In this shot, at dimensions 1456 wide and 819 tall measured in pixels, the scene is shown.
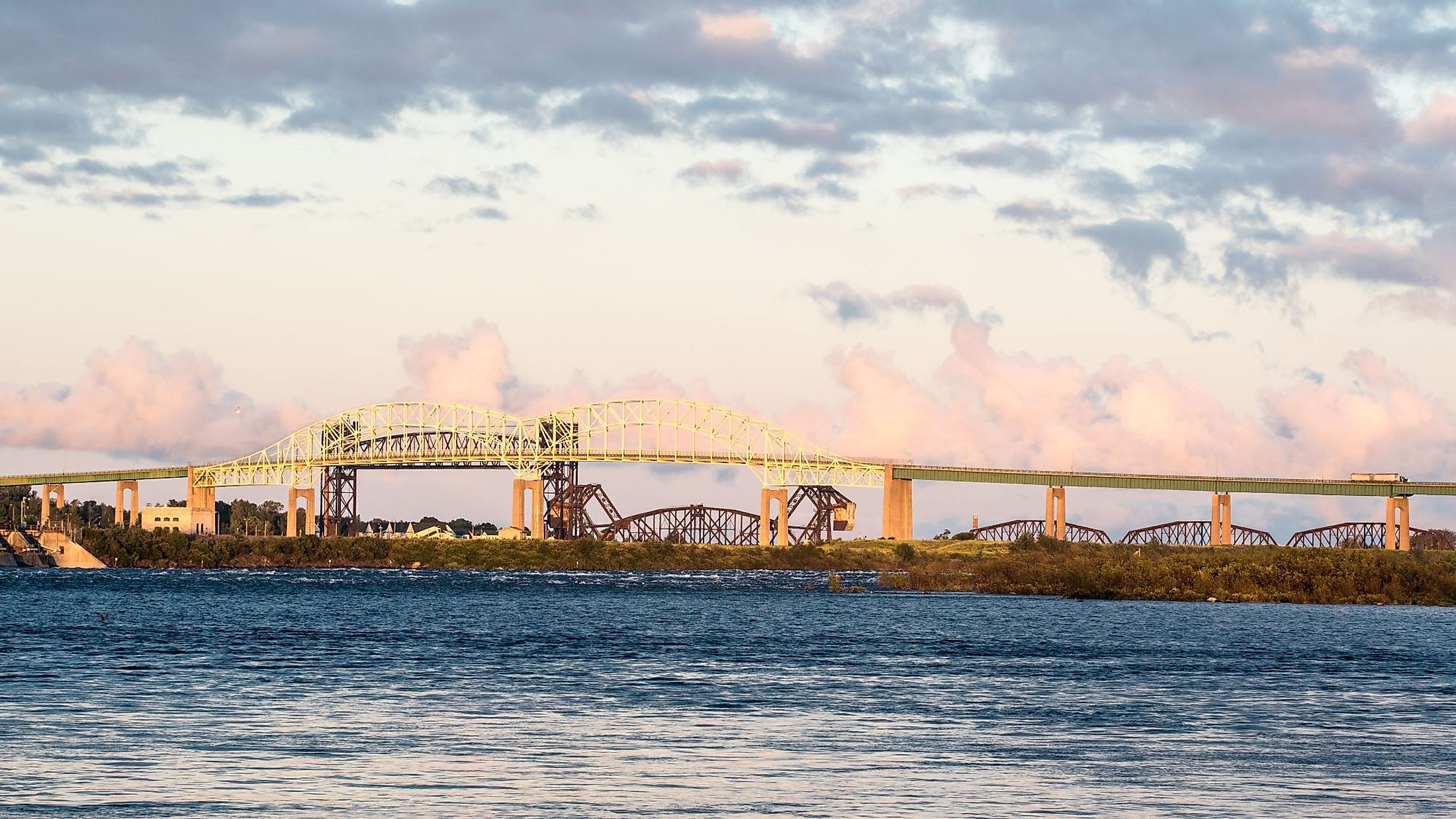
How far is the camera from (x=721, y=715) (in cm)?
4256

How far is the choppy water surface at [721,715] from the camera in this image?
1201 inches

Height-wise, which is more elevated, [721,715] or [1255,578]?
[1255,578]

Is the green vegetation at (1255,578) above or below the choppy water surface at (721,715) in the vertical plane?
above

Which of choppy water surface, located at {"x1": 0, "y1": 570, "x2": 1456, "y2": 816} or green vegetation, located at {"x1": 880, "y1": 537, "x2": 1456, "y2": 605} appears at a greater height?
green vegetation, located at {"x1": 880, "y1": 537, "x2": 1456, "y2": 605}

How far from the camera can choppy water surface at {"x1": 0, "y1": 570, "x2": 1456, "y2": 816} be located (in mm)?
30516

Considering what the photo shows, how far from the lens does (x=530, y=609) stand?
98.5 m

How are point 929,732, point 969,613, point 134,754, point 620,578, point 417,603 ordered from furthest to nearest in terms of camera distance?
→ point 620,578 < point 417,603 < point 969,613 < point 929,732 < point 134,754

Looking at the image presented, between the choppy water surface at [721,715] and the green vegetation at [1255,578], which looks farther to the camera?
the green vegetation at [1255,578]

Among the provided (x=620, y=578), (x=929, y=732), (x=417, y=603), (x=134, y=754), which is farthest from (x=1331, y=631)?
(x=620, y=578)

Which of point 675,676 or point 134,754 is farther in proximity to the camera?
point 675,676

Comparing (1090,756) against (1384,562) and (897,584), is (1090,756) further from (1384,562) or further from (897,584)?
(897,584)

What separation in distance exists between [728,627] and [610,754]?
1821 inches

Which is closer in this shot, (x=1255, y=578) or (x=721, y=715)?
(x=721, y=715)

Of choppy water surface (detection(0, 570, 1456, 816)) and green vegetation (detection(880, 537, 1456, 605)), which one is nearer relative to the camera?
choppy water surface (detection(0, 570, 1456, 816))
